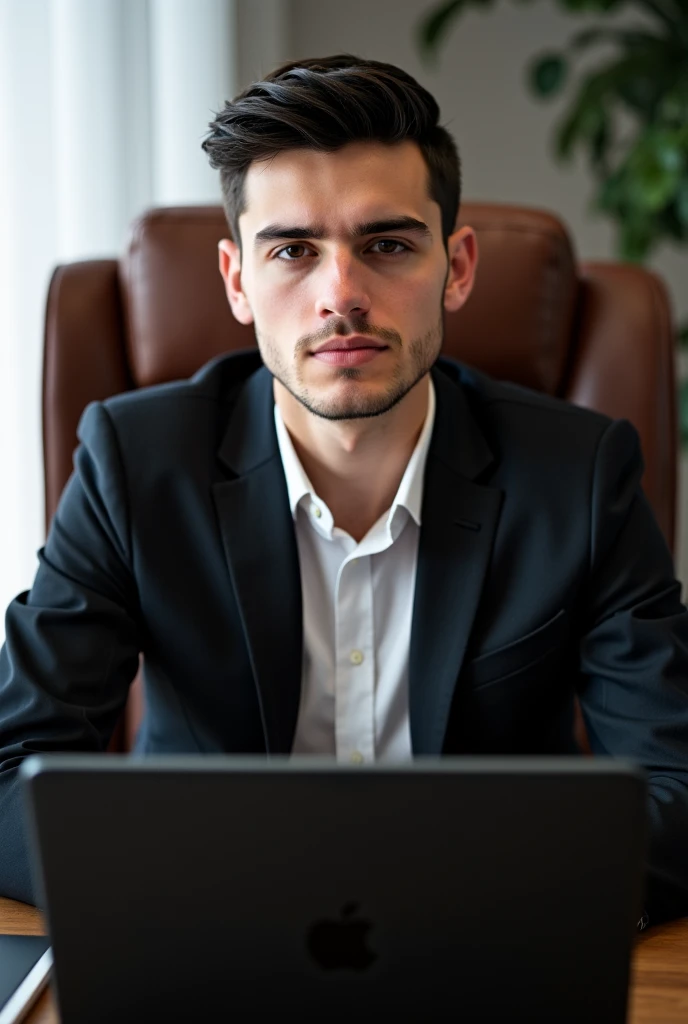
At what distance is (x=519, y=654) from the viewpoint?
1.27 metres

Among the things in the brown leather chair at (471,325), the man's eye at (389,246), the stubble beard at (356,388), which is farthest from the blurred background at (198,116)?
the man's eye at (389,246)

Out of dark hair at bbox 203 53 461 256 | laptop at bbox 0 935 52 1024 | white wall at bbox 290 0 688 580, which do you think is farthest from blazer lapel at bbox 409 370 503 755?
white wall at bbox 290 0 688 580

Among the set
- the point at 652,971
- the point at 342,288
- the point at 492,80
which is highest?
the point at 492,80

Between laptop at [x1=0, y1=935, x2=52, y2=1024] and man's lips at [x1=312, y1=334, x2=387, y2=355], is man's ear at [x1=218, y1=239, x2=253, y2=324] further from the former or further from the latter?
laptop at [x1=0, y1=935, x2=52, y2=1024]

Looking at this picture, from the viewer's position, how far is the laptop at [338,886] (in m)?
0.60

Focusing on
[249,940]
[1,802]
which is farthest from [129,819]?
[1,802]

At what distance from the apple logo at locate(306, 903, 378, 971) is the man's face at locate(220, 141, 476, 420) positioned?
70 centimetres

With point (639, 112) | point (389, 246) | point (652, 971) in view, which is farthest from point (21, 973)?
point (639, 112)

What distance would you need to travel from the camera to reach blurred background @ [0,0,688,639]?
1.70 m

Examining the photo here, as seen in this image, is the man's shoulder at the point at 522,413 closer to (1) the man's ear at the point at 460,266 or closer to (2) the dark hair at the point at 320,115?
(1) the man's ear at the point at 460,266

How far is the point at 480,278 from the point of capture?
1.48 metres

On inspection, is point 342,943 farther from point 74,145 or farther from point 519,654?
point 74,145

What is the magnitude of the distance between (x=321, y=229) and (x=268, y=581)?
0.38 metres

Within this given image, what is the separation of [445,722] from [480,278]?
0.57m
